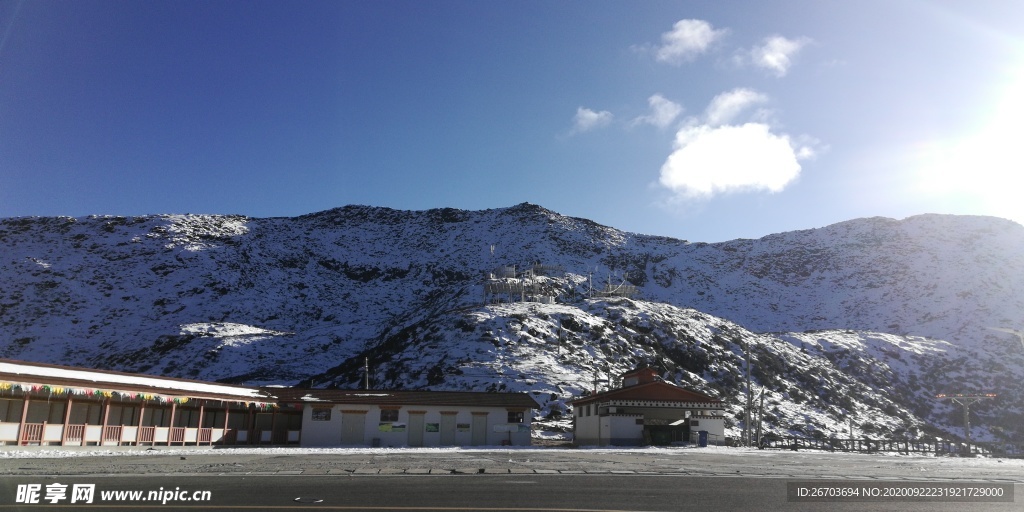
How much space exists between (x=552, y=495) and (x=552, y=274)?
123290 millimetres

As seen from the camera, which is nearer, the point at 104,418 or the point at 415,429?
the point at 104,418

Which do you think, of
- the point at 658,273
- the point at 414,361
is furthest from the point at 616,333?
the point at 658,273

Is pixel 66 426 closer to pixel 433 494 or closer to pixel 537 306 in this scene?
pixel 433 494

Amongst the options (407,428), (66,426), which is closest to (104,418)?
(66,426)

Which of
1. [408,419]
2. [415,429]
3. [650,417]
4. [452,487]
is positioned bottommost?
[415,429]

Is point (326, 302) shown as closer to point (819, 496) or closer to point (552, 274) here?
point (552, 274)

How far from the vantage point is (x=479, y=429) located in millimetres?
46844

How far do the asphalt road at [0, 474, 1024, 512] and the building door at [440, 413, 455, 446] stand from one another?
94.5 ft

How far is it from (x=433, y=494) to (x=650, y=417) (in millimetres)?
40863

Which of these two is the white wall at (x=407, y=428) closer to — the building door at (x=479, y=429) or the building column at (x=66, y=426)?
the building door at (x=479, y=429)

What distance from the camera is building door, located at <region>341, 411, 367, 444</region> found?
4503cm

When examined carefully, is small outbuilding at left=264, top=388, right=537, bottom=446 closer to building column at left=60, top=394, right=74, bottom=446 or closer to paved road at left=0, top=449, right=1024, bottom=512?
building column at left=60, top=394, right=74, bottom=446

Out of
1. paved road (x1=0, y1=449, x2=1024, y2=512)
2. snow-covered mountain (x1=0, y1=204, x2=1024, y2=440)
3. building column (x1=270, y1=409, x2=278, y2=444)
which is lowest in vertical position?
building column (x1=270, y1=409, x2=278, y2=444)

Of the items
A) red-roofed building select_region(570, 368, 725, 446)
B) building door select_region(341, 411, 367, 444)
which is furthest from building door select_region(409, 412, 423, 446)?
red-roofed building select_region(570, 368, 725, 446)
